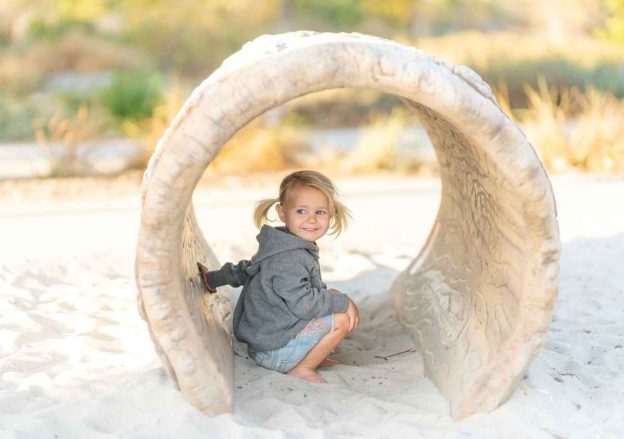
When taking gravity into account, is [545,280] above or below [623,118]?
below

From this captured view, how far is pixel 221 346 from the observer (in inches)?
136

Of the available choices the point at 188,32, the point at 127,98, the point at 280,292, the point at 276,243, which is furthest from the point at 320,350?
the point at 188,32

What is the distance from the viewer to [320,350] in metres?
3.56

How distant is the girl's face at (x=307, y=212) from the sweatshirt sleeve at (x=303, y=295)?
176 mm

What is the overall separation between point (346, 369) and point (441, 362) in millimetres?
443

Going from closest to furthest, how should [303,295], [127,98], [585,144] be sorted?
[303,295] → [585,144] → [127,98]

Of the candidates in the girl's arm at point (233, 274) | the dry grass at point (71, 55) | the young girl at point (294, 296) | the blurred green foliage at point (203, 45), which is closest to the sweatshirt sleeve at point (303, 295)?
the young girl at point (294, 296)

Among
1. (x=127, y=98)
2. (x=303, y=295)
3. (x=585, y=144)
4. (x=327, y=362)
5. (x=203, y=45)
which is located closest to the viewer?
(x=303, y=295)

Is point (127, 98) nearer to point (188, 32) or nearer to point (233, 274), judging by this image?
point (188, 32)

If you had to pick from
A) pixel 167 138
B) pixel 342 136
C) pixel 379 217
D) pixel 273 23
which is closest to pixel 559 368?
pixel 167 138

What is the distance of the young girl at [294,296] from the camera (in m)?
3.52

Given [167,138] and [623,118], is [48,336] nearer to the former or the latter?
[167,138]

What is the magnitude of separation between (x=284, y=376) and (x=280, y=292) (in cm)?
34

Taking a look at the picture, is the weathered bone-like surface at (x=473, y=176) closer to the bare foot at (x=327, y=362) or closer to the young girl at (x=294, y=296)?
the young girl at (x=294, y=296)
